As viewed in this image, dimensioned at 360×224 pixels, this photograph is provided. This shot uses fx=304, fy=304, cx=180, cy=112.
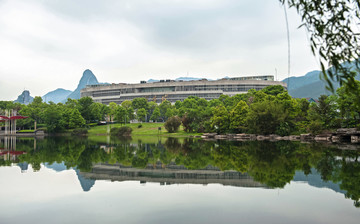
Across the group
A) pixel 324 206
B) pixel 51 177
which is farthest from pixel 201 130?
pixel 324 206

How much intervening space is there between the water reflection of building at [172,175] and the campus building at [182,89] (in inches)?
4703

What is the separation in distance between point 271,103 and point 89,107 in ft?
218

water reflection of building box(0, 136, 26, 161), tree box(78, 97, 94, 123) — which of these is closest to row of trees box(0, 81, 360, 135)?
tree box(78, 97, 94, 123)

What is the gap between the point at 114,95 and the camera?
151 m

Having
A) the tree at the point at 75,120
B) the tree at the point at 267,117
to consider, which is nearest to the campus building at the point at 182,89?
the tree at the point at 75,120

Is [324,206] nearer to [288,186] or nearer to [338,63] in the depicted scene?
[288,186]

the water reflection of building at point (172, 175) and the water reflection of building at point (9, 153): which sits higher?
the water reflection of building at point (9, 153)

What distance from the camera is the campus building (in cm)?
13738

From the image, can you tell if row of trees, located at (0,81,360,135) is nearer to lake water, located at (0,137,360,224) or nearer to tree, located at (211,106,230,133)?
tree, located at (211,106,230,133)

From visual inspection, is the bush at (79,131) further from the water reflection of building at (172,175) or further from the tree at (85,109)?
the water reflection of building at (172,175)

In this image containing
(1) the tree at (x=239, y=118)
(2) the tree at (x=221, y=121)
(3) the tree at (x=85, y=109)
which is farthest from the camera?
(3) the tree at (x=85, y=109)

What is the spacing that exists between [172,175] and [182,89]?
126 metres

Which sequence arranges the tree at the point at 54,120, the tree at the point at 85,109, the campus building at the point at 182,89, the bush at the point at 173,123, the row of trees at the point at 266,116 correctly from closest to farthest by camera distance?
the row of trees at the point at 266,116 < the bush at the point at 173,123 < the tree at the point at 54,120 < the tree at the point at 85,109 < the campus building at the point at 182,89

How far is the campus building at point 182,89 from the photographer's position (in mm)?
137375
